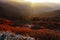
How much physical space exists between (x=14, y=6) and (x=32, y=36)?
0.40 m

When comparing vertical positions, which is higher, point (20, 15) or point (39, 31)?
point (20, 15)

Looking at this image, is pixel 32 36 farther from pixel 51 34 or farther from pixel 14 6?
pixel 14 6

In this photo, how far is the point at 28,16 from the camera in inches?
86.4

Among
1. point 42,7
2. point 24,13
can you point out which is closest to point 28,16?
point 24,13

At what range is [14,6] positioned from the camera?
2.21m

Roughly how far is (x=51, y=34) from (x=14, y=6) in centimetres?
53

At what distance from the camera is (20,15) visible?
221 centimetres

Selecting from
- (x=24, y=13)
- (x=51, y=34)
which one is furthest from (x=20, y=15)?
(x=51, y=34)

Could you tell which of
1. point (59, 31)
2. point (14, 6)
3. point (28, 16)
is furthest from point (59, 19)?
point (14, 6)

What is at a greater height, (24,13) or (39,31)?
(24,13)

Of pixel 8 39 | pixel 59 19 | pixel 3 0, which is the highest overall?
pixel 3 0

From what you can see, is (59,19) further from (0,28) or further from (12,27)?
(0,28)

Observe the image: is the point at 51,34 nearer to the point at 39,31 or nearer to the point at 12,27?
the point at 39,31

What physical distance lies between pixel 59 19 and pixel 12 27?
539 mm
